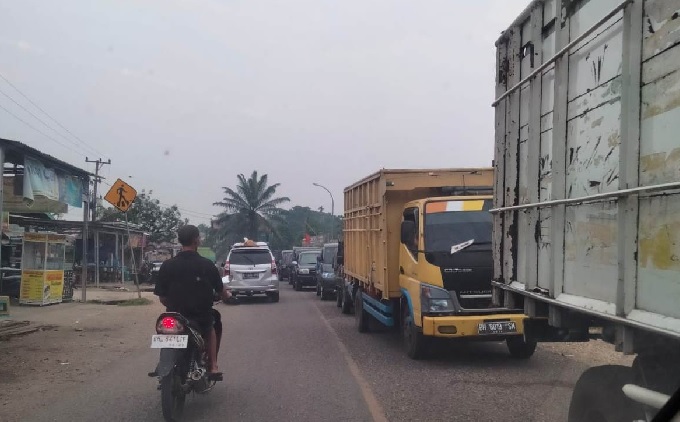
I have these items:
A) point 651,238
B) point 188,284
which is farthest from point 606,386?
point 188,284

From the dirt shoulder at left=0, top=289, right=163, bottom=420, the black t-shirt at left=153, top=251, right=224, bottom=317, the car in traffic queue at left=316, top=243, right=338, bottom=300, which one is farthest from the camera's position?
the car in traffic queue at left=316, top=243, right=338, bottom=300

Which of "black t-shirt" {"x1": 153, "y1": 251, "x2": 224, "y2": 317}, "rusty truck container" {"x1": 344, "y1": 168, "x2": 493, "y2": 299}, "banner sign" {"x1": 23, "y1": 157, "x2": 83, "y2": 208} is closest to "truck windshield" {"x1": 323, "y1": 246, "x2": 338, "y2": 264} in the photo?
"banner sign" {"x1": 23, "y1": 157, "x2": 83, "y2": 208}

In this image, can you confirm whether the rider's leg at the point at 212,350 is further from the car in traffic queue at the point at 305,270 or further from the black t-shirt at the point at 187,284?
the car in traffic queue at the point at 305,270

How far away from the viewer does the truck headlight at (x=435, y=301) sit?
8.52 metres

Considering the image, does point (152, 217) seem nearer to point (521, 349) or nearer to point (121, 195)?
point (121, 195)

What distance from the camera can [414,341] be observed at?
913cm

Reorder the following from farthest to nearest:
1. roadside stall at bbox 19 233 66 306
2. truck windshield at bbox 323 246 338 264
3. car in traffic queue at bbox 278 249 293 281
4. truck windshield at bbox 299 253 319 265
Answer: car in traffic queue at bbox 278 249 293 281 → truck windshield at bbox 299 253 319 265 → truck windshield at bbox 323 246 338 264 → roadside stall at bbox 19 233 66 306

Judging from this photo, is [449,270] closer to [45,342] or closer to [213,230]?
[45,342]

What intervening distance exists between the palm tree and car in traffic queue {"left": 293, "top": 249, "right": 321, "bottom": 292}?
24.4 meters

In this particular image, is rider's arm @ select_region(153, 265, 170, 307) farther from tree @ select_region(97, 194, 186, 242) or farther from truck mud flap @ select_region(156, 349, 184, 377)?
tree @ select_region(97, 194, 186, 242)

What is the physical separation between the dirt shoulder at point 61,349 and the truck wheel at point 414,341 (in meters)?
4.39

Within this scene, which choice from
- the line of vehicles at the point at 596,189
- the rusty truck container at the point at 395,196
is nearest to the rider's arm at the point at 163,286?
the line of vehicles at the point at 596,189

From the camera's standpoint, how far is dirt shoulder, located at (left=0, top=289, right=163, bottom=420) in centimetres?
Answer: 725

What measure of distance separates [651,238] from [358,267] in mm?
10438
